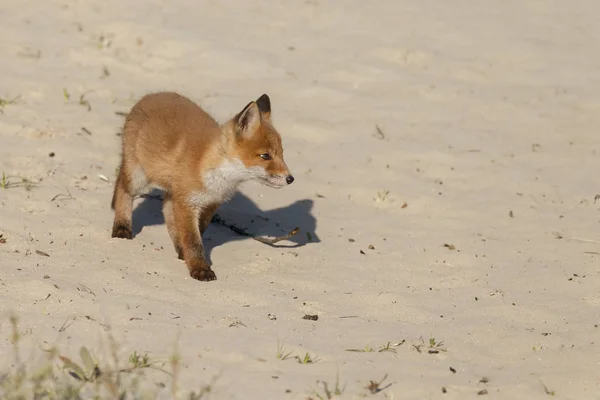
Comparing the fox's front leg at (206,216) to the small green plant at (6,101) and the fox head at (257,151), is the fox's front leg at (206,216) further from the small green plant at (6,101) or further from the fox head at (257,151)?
the small green plant at (6,101)

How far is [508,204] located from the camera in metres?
7.30

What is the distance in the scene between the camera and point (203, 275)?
577cm

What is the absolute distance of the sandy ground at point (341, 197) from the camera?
15.0 ft

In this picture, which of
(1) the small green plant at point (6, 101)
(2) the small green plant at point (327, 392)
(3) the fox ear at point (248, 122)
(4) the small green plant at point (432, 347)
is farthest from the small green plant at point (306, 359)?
(1) the small green plant at point (6, 101)

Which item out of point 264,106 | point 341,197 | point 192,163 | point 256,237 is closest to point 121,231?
point 192,163

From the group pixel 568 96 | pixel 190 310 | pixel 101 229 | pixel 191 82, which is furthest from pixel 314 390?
pixel 568 96

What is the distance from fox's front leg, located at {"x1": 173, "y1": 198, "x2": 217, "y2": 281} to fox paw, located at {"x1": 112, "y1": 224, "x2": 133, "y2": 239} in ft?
1.44

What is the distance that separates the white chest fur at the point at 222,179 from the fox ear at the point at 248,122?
0.68 feet

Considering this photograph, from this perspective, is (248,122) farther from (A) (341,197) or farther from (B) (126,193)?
(A) (341,197)

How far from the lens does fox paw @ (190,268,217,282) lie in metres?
5.77

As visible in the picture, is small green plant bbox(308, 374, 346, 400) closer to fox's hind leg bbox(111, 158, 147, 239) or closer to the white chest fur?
the white chest fur

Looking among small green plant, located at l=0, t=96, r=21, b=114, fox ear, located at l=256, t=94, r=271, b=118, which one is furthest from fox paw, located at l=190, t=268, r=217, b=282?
small green plant, located at l=0, t=96, r=21, b=114

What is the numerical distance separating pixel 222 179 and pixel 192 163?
242 millimetres

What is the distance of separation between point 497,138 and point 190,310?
174 inches
